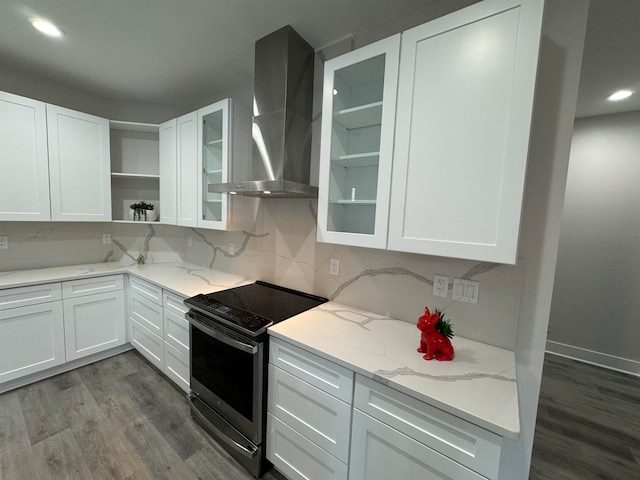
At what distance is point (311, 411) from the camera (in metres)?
1.27

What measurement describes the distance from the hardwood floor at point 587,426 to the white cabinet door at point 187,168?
3122 mm

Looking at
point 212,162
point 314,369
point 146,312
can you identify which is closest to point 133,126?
point 212,162

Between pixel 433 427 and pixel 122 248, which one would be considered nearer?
pixel 433 427

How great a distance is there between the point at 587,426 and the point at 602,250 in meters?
1.91

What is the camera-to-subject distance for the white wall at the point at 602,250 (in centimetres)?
274

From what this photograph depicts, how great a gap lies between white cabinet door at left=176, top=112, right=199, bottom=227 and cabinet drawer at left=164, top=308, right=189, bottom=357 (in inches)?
31.5

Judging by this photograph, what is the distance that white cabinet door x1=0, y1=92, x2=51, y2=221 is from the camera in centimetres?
207

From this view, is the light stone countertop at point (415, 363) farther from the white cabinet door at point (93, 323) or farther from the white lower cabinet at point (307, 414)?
the white cabinet door at point (93, 323)

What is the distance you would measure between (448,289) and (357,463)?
93 centimetres

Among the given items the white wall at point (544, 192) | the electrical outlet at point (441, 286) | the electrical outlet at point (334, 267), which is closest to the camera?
the white wall at point (544, 192)

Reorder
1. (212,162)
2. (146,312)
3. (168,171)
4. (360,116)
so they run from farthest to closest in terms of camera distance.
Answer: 1. (168,171)
2. (146,312)
3. (212,162)
4. (360,116)

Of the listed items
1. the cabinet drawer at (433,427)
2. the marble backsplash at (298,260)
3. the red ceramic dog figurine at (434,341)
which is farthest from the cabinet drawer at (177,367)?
the red ceramic dog figurine at (434,341)

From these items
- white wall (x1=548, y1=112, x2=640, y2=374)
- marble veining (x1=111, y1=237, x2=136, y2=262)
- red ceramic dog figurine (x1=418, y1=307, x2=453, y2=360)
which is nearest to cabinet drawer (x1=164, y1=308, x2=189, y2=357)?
marble veining (x1=111, y1=237, x2=136, y2=262)

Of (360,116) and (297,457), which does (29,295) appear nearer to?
(297,457)
